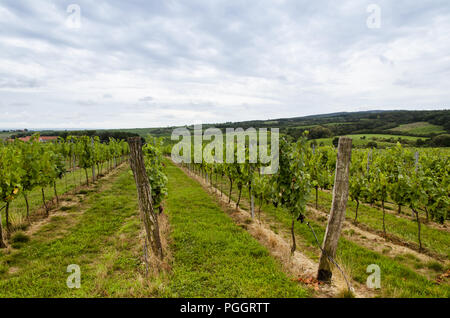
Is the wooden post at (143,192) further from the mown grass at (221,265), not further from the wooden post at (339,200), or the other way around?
the wooden post at (339,200)

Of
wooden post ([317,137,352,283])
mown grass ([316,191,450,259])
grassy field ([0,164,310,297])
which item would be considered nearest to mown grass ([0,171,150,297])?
grassy field ([0,164,310,297])

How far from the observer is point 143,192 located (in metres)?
4.81

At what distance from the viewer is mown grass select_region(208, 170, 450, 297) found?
4191 millimetres

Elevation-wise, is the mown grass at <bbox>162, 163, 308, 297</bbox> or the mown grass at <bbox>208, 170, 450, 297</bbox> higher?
the mown grass at <bbox>162, 163, 308, 297</bbox>

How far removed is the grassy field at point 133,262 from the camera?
13.2ft

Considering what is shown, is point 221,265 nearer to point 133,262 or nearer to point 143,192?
point 133,262

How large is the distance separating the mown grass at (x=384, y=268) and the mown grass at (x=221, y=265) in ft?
5.36

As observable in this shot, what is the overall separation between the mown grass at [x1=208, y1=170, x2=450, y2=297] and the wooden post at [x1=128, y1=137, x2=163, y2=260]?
4143 mm

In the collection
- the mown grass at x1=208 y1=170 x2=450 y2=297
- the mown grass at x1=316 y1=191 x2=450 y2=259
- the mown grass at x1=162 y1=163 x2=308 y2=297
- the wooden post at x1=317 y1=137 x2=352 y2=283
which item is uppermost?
the wooden post at x1=317 y1=137 x2=352 y2=283

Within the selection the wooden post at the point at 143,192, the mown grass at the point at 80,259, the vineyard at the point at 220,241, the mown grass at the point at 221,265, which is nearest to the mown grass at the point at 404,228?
the vineyard at the point at 220,241

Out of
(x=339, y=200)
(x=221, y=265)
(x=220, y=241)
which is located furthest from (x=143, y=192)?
(x=339, y=200)

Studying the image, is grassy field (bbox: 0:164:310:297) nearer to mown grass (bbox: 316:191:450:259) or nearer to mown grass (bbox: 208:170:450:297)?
mown grass (bbox: 208:170:450:297)
